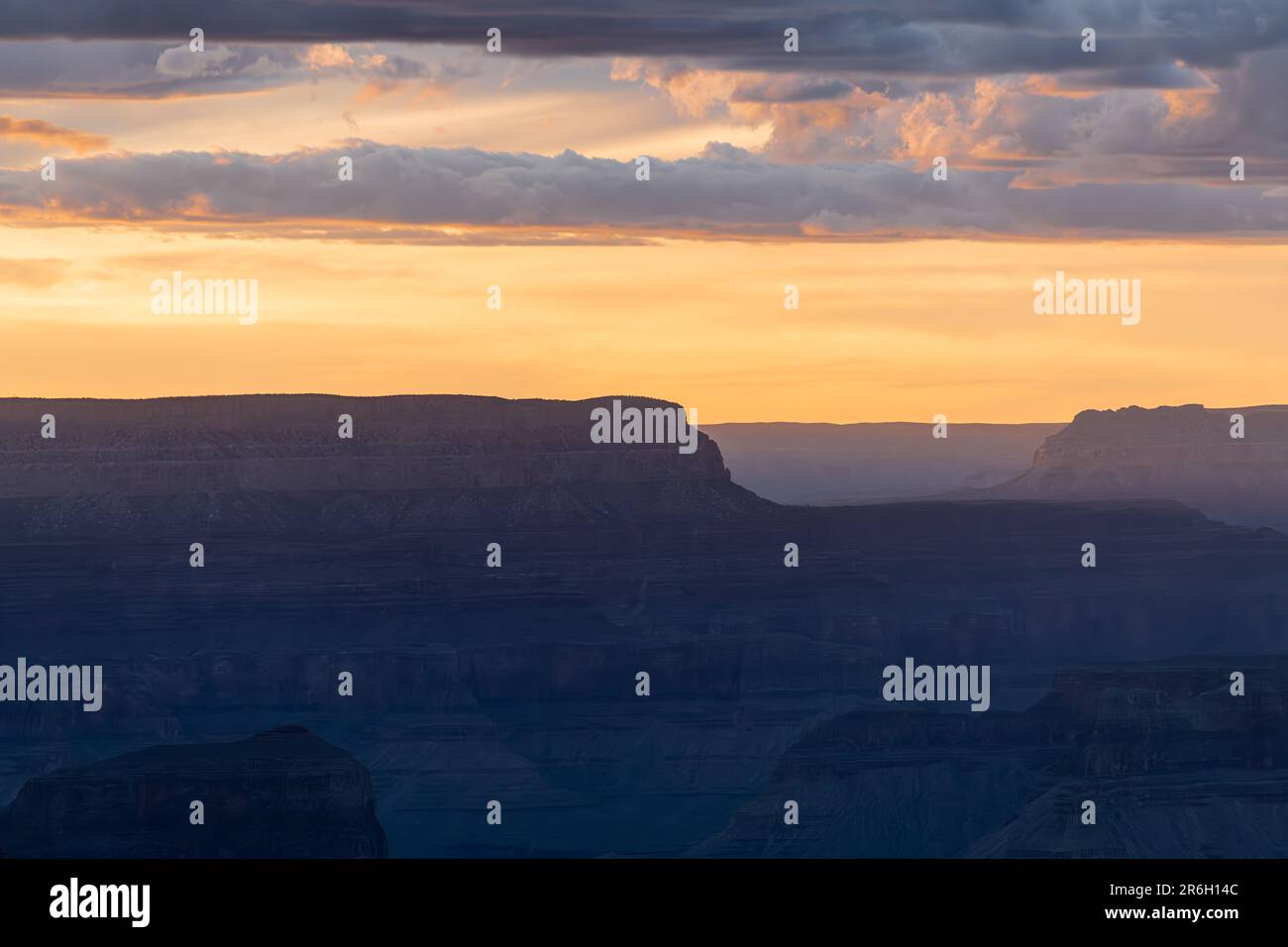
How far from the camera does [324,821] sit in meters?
160

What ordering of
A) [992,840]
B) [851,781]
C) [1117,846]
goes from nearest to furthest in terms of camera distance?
1. [1117,846]
2. [992,840]
3. [851,781]

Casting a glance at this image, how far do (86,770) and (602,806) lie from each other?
47.4 metres

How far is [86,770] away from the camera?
164 m
